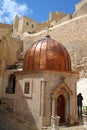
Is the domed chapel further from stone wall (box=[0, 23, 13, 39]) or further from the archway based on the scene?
stone wall (box=[0, 23, 13, 39])

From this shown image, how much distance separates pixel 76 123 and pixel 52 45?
15.3 ft

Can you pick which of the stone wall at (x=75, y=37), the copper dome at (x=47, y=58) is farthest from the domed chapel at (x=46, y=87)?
the stone wall at (x=75, y=37)

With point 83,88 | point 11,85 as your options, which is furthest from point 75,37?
point 11,85

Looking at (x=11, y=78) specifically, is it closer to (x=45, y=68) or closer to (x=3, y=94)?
(x=3, y=94)

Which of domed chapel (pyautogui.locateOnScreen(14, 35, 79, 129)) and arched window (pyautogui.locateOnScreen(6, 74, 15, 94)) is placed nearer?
domed chapel (pyautogui.locateOnScreen(14, 35, 79, 129))

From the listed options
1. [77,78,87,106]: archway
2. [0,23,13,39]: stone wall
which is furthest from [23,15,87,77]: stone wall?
[0,23,13,39]: stone wall

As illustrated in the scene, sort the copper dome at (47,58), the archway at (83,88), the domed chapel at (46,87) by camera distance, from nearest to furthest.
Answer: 1. the domed chapel at (46,87)
2. the copper dome at (47,58)
3. the archway at (83,88)

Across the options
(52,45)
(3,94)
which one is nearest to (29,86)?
(52,45)

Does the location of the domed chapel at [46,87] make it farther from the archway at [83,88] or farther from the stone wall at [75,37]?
the stone wall at [75,37]

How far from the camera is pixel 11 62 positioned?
84.7 feet

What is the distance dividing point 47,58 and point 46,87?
1625 mm

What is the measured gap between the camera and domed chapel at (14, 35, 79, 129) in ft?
31.2

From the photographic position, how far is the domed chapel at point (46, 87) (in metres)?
9.52

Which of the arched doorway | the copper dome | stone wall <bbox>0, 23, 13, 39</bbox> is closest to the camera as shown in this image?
the copper dome
